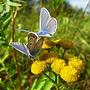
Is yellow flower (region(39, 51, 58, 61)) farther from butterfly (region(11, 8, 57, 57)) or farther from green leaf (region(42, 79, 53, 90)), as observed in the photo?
green leaf (region(42, 79, 53, 90))

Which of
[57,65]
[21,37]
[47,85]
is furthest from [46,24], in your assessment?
[21,37]

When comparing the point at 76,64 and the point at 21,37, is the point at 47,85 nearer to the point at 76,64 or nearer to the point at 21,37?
the point at 76,64

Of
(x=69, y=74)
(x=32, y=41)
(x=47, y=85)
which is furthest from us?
(x=47, y=85)

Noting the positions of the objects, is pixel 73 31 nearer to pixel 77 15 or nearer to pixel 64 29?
pixel 64 29

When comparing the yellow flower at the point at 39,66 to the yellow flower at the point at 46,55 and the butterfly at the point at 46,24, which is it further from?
the butterfly at the point at 46,24

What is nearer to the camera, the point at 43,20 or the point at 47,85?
the point at 43,20

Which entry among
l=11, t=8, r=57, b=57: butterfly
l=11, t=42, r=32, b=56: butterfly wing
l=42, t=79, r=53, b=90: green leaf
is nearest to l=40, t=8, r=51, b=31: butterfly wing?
l=11, t=8, r=57, b=57: butterfly
